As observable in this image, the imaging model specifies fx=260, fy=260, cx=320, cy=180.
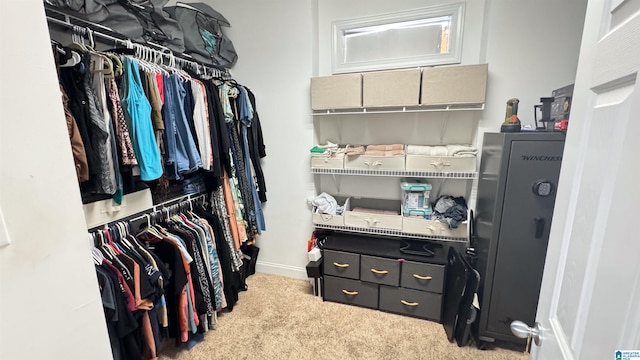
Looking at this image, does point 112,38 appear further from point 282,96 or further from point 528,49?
point 528,49

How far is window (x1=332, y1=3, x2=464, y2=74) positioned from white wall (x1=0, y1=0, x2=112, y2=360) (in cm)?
195

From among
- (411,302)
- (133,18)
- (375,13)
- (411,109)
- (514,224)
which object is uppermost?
(375,13)

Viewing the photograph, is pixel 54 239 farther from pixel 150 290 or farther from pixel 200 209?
pixel 200 209

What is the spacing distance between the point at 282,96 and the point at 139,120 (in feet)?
3.91

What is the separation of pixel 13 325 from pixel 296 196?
196cm

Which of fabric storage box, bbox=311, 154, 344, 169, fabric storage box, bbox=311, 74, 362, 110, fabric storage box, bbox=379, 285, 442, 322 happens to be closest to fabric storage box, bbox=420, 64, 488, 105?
fabric storage box, bbox=311, 74, 362, 110

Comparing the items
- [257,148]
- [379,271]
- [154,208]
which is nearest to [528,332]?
[379,271]

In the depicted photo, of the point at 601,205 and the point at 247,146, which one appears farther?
the point at 247,146

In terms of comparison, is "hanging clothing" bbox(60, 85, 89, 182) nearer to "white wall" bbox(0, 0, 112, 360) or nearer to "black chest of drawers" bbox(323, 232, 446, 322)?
"white wall" bbox(0, 0, 112, 360)

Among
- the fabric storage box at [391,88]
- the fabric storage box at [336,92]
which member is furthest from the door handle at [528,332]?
the fabric storage box at [336,92]

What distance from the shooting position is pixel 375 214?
6.84 ft

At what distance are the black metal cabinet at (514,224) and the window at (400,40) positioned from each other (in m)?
0.81

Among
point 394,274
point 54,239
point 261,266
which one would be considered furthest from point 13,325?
point 261,266

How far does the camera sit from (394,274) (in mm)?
1994
